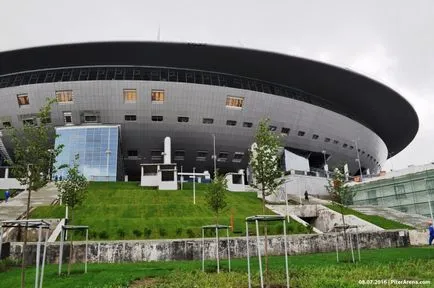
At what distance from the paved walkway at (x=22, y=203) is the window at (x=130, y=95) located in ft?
65.4

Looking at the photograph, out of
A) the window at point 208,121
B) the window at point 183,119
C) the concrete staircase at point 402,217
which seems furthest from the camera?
the window at point 208,121

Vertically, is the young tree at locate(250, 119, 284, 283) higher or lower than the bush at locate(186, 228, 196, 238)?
higher

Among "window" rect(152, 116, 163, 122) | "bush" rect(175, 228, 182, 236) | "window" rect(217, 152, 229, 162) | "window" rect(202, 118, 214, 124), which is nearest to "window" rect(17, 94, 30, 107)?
"window" rect(152, 116, 163, 122)

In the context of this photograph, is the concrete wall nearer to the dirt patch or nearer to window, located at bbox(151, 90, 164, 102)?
the dirt patch

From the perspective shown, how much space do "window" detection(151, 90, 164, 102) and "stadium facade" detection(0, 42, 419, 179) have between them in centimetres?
16

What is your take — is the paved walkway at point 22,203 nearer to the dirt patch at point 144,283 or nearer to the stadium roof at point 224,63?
the dirt patch at point 144,283

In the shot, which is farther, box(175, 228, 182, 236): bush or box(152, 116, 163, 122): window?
box(152, 116, 163, 122): window

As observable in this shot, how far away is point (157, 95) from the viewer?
62.6 meters

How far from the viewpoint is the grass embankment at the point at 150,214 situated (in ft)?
81.6

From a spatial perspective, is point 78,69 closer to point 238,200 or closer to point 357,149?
point 238,200

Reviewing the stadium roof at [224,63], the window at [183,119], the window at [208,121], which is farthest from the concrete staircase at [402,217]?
the window at [183,119]

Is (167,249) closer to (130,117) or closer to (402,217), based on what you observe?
(402,217)

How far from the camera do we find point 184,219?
28938mm

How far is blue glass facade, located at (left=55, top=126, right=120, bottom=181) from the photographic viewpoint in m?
60.4
